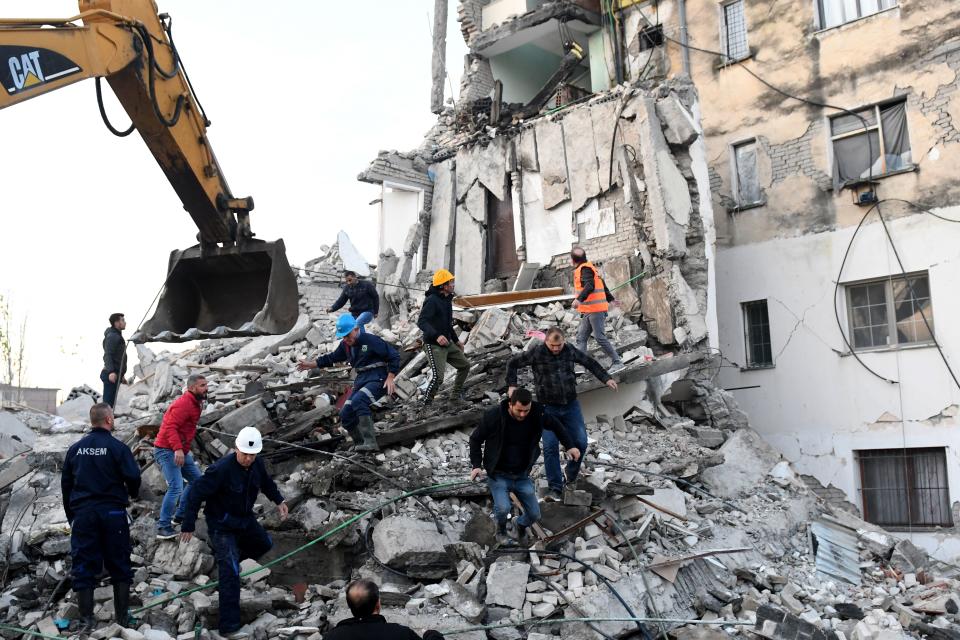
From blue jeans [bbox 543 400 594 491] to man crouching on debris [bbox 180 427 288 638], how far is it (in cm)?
263

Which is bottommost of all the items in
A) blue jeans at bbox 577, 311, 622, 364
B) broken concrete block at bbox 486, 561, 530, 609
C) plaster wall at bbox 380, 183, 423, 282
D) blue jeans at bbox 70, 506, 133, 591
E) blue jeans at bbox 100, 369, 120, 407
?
broken concrete block at bbox 486, 561, 530, 609

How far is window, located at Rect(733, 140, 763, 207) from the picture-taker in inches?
634

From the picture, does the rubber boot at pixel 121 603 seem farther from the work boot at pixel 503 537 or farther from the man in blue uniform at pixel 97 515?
the work boot at pixel 503 537

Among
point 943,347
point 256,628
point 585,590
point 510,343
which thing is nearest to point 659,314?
point 510,343

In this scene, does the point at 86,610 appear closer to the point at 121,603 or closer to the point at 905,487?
the point at 121,603

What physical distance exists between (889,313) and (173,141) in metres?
12.0

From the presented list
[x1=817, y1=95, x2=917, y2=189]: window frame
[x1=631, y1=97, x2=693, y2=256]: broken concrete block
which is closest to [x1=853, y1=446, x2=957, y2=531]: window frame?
[x1=817, y1=95, x2=917, y2=189]: window frame

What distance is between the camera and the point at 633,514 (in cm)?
802

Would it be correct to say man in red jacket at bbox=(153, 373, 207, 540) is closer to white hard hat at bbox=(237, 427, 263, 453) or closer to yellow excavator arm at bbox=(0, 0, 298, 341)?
yellow excavator arm at bbox=(0, 0, 298, 341)

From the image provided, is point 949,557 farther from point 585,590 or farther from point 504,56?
point 504,56

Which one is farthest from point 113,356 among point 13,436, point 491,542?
point 491,542

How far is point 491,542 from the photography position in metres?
7.21

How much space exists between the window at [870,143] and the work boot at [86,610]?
43.7 feet

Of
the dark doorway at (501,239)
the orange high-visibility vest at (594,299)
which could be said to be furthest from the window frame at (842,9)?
the orange high-visibility vest at (594,299)
